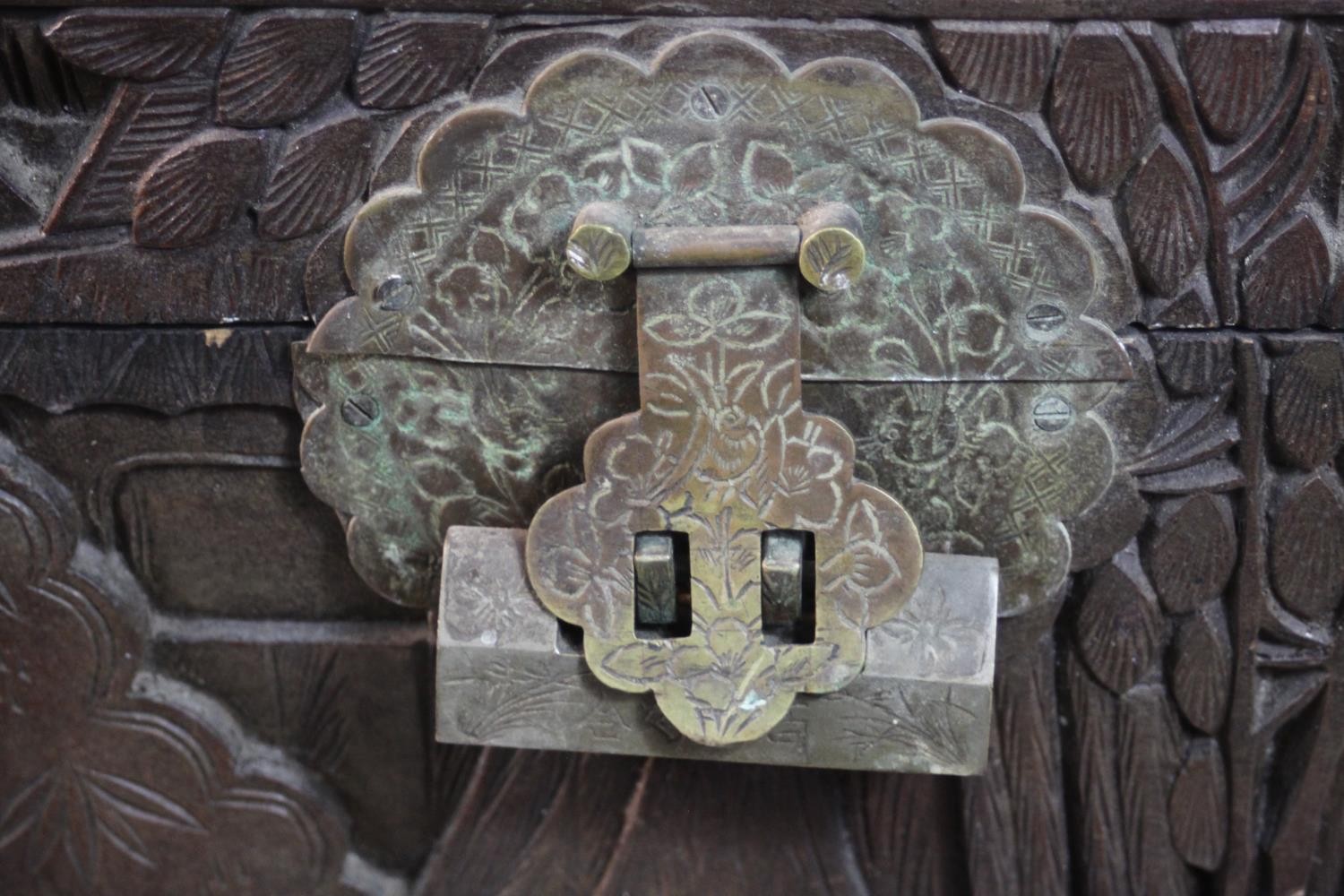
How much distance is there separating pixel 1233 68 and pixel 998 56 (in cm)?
13

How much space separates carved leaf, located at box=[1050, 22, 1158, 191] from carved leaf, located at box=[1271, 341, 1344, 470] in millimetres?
165

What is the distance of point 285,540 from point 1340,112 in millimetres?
699

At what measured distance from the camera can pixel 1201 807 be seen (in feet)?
2.99

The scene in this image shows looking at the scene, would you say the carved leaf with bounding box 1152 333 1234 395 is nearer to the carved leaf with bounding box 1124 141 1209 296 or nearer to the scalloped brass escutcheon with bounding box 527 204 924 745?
the carved leaf with bounding box 1124 141 1209 296

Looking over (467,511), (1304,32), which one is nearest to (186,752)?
(467,511)

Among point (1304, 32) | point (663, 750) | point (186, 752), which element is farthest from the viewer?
point (186, 752)

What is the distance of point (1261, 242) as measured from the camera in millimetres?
777

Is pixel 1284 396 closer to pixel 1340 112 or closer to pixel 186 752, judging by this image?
pixel 1340 112

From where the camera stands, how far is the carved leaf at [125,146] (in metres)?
0.77

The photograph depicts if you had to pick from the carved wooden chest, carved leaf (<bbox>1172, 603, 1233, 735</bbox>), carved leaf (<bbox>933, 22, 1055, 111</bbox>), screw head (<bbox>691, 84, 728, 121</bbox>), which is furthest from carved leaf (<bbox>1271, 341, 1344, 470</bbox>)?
screw head (<bbox>691, 84, 728, 121</bbox>)

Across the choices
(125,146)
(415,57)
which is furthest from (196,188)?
(415,57)

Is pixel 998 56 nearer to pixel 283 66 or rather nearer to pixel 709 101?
pixel 709 101

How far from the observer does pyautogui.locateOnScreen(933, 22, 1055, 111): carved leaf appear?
732mm

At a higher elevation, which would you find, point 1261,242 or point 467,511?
point 1261,242
